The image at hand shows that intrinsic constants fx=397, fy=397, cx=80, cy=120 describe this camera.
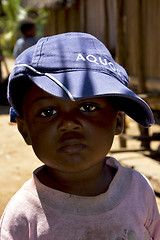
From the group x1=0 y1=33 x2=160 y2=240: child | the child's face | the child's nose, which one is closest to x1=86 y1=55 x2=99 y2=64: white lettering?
x1=0 y1=33 x2=160 y2=240: child

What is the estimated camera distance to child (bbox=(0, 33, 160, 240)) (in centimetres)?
152

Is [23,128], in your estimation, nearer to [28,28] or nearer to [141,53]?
[141,53]

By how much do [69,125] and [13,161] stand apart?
399 cm

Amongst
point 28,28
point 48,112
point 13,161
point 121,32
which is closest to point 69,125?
point 48,112

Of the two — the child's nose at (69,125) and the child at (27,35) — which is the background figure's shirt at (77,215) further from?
the child at (27,35)

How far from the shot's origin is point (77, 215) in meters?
1.60

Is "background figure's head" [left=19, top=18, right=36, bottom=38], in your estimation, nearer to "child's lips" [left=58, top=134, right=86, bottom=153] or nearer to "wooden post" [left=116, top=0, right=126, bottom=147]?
"wooden post" [left=116, top=0, right=126, bottom=147]

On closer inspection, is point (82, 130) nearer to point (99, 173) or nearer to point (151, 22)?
point (99, 173)

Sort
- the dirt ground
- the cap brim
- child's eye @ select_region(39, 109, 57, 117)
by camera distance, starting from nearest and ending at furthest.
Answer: the cap brim → child's eye @ select_region(39, 109, 57, 117) → the dirt ground

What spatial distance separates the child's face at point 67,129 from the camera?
4.97 feet

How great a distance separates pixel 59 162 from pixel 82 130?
0.15m

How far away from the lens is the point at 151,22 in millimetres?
5281

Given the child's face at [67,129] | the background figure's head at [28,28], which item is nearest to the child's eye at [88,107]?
the child's face at [67,129]

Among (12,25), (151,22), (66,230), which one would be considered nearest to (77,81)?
(66,230)
